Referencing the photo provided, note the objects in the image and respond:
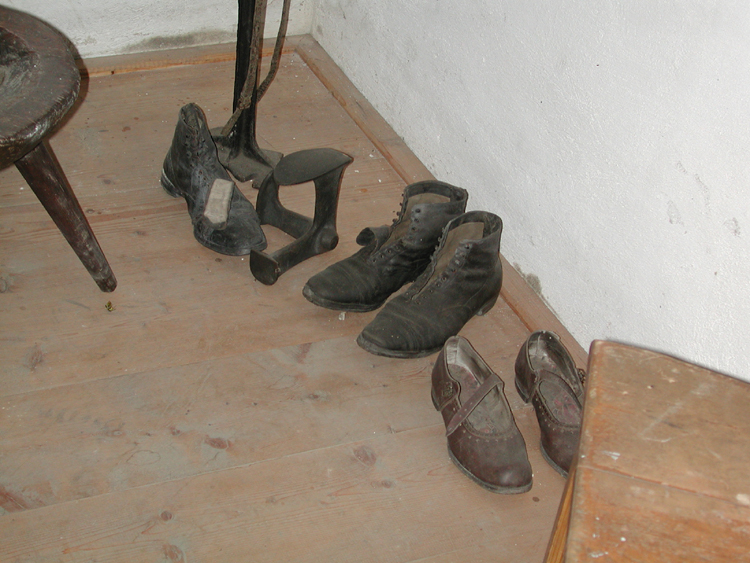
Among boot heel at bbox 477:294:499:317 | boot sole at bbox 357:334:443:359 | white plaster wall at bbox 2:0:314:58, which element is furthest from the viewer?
white plaster wall at bbox 2:0:314:58

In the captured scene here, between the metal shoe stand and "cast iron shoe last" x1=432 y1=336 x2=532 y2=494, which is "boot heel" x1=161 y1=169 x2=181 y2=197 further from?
"cast iron shoe last" x1=432 y1=336 x2=532 y2=494

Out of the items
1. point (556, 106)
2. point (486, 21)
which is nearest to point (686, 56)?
point (556, 106)

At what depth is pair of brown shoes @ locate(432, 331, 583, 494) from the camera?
105cm

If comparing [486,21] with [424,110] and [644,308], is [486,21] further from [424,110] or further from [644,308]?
[644,308]

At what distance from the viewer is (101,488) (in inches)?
39.2

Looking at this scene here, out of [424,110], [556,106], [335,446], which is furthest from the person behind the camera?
[424,110]

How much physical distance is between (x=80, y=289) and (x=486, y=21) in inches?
38.0

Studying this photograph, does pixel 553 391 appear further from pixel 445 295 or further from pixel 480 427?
pixel 445 295

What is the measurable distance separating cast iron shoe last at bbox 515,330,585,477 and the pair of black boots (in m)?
0.15

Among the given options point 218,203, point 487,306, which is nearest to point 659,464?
point 487,306

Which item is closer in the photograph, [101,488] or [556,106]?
[101,488]

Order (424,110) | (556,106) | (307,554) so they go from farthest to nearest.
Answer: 1. (424,110)
2. (556,106)
3. (307,554)

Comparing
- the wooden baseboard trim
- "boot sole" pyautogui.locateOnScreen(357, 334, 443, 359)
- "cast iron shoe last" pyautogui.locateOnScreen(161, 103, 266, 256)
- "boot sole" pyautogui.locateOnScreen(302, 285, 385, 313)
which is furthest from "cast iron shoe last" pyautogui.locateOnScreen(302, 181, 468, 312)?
the wooden baseboard trim

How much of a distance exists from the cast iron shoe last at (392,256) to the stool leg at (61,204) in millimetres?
385
